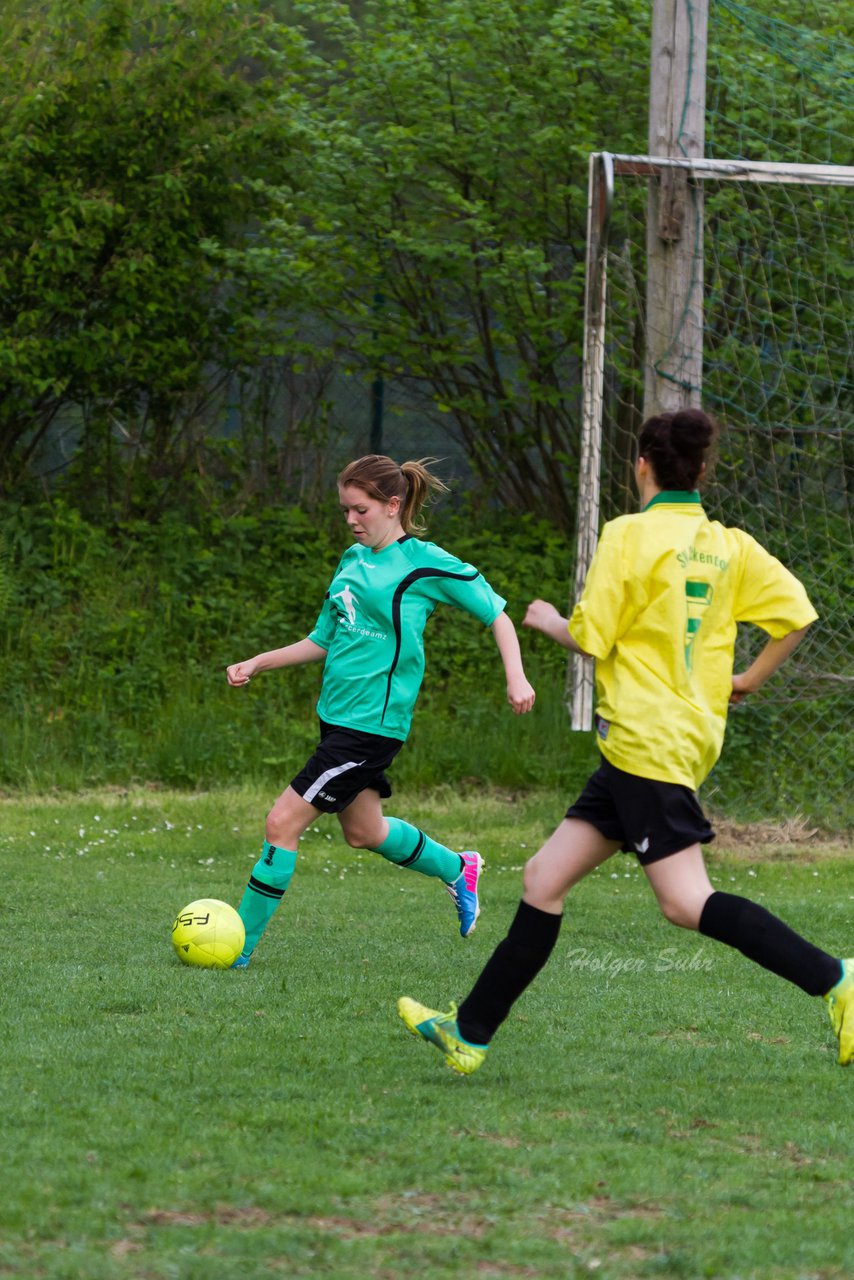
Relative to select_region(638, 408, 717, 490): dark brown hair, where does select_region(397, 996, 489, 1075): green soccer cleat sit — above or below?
below

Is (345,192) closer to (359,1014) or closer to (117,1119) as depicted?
(359,1014)

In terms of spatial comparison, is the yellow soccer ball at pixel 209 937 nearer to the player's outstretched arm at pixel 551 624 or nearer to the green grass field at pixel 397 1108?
the green grass field at pixel 397 1108

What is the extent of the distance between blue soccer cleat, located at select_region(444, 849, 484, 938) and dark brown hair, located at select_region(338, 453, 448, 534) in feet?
4.63

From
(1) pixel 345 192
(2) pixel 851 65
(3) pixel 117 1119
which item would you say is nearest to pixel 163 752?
(1) pixel 345 192

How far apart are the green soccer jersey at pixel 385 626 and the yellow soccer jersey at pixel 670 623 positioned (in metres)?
→ 1.52

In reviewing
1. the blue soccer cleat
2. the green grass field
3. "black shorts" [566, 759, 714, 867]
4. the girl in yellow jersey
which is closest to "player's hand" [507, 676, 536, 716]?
the girl in yellow jersey

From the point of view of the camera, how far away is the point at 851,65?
34.3ft

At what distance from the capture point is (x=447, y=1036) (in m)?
4.27

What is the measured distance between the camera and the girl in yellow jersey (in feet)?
13.1

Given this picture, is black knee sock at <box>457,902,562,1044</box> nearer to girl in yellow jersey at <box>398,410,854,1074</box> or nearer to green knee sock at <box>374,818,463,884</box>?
girl in yellow jersey at <box>398,410,854,1074</box>

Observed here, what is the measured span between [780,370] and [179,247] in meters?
4.57

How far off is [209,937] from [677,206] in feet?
16.2

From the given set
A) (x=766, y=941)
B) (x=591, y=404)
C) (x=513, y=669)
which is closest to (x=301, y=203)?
(x=591, y=404)

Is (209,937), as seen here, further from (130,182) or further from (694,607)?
(130,182)
